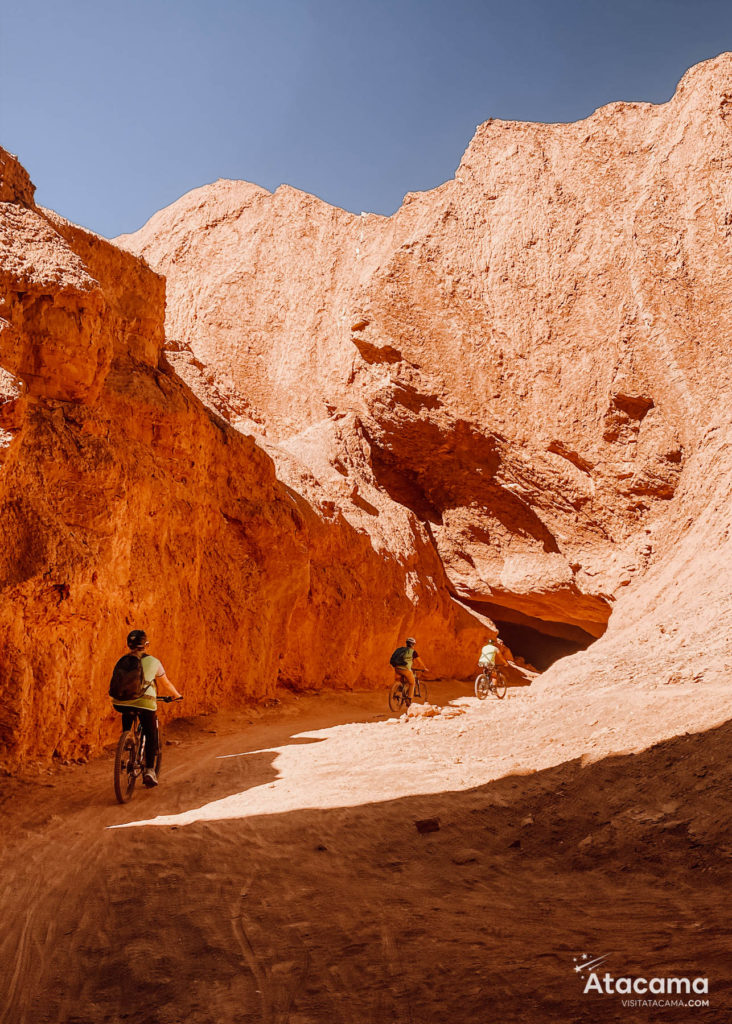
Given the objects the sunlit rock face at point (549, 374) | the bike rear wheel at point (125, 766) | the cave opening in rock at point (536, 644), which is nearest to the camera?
the bike rear wheel at point (125, 766)

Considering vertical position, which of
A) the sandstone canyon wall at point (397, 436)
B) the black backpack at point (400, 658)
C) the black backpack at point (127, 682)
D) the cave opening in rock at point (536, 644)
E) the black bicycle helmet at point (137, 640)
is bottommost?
the cave opening in rock at point (536, 644)

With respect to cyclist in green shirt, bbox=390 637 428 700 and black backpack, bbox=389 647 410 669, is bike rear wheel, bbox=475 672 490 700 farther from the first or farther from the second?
black backpack, bbox=389 647 410 669

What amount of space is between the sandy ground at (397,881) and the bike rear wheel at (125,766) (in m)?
0.18

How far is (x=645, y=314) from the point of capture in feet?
57.5

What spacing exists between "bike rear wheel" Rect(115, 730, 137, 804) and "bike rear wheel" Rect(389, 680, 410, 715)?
24.9 feet

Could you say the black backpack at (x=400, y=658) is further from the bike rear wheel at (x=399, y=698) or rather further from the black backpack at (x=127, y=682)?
the black backpack at (x=127, y=682)

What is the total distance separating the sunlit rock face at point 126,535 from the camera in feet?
26.5

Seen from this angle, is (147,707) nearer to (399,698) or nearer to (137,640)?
(137,640)

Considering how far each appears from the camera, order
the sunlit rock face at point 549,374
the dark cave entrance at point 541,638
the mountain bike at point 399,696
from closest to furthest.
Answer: the mountain bike at point 399,696 → the sunlit rock face at point 549,374 → the dark cave entrance at point 541,638

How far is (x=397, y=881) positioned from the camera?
155 inches

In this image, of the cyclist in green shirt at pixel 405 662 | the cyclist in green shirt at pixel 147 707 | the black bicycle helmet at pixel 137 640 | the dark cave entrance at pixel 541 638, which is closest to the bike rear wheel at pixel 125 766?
the cyclist in green shirt at pixel 147 707

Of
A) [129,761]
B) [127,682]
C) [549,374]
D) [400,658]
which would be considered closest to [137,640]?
[127,682]

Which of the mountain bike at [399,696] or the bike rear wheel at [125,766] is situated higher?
the bike rear wheel at [125,766]

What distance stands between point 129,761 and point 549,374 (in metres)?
15.5
